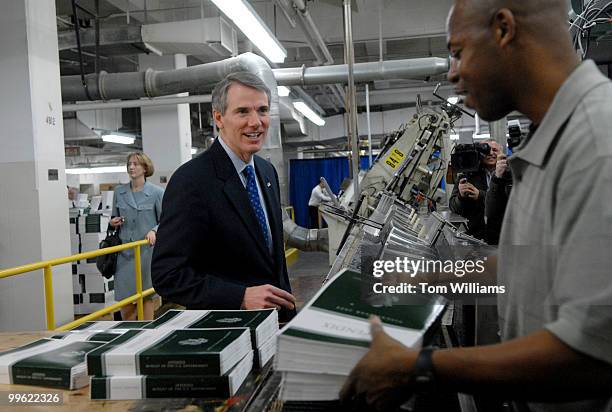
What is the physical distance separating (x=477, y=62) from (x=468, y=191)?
3.11m

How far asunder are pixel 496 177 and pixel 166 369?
7.54 feet

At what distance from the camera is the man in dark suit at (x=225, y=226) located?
1.68m

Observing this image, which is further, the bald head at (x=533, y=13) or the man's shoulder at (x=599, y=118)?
the bald head at (x=533, y=13)

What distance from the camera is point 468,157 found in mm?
3877

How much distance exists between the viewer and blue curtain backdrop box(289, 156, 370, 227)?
15.9m

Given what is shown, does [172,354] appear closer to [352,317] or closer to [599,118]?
[352,317]

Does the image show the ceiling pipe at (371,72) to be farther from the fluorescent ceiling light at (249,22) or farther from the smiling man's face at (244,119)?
the smiling man's face at (244,119)

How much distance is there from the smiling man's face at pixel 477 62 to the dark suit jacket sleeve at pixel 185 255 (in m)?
1.04

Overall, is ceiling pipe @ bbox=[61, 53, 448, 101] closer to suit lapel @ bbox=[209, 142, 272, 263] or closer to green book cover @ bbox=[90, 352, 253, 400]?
suit lapel @ bbox=[209, 142, 272, 263]

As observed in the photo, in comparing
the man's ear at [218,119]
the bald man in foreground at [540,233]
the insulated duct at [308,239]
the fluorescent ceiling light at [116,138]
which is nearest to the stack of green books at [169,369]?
the bald man in foreground at [540,233]

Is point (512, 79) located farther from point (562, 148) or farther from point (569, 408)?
point (569, 408)

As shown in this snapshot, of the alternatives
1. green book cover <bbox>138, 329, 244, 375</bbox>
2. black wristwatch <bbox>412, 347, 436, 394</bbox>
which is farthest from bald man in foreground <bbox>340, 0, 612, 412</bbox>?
green book cover <bbox>138, 329, 244, 375</bbox>

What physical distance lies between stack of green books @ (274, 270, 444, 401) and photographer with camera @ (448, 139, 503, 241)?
3.08 m

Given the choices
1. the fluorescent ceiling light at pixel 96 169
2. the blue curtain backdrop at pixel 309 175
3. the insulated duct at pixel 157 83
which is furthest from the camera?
the fluorescent ceiling light at pixel 96 169
